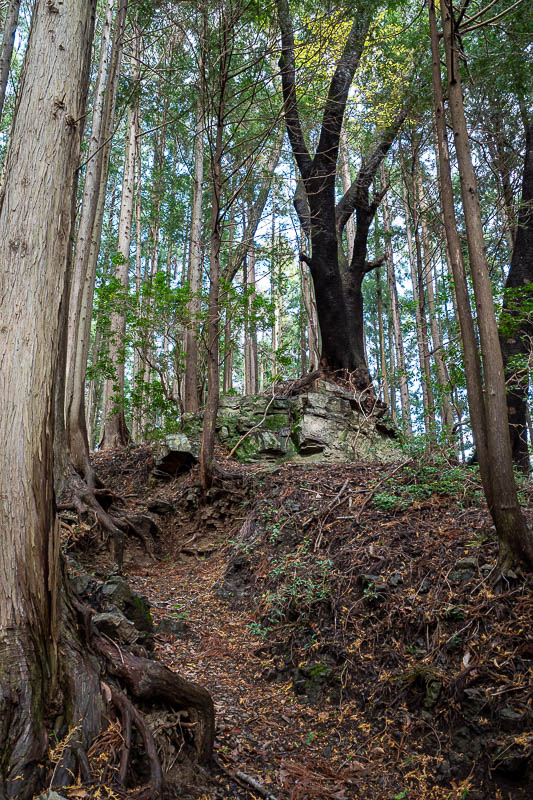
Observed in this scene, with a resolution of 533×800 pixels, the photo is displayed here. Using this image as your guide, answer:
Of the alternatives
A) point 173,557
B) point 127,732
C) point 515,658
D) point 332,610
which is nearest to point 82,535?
point 173,557

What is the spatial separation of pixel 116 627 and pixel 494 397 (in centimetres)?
322

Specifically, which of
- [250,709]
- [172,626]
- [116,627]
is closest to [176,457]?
[172,626]

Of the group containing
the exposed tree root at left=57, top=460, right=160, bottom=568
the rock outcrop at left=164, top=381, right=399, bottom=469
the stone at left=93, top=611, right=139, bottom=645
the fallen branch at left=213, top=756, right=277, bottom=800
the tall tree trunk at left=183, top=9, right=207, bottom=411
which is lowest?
the fallen branch at left=213, top=756, right=277, bottom=800

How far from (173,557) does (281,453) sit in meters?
2.90

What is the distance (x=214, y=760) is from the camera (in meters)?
3.00

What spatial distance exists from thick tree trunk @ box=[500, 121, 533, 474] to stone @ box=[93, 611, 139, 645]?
5812mm

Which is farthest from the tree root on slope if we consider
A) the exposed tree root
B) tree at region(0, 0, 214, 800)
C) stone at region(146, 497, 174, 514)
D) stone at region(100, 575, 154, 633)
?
stone at region(146, 497, 174, 514)

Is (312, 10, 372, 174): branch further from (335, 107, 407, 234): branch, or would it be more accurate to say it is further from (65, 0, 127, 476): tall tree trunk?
(65, 0, 127, 476): tall tree trunk

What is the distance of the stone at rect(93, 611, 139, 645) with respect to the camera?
126 inches

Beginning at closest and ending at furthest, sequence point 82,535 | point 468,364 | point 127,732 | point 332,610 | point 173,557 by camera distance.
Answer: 1. point 127,732
2. point 468,364
3. point 332,610
4. point 82,535
5. point 173,557

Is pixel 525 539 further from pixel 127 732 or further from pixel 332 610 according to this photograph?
pixel 127 732

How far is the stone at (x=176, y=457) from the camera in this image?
335 inches

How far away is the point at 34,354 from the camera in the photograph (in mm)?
2658

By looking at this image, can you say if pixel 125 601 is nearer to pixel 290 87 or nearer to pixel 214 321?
pixel 214 321
